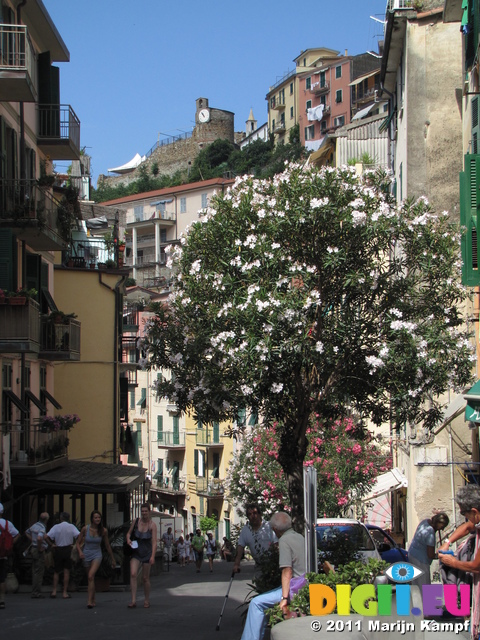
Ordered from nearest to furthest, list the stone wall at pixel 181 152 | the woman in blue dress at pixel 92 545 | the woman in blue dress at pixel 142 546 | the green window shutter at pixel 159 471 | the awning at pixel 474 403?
1. the awning at pixel 474 403
2. the woman in blue dress at pixel 142 546
3. the woman in blue dress at pixel 92 545
4. the green window shutter at pixel 159 471
5. the stone wall at pixel 181 152

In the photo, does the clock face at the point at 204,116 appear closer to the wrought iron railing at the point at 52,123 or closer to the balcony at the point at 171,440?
the balcony at the point at 171,440

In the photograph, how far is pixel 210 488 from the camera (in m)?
63.6

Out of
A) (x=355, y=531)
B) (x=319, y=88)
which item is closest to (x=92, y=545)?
(x=355, y=531)

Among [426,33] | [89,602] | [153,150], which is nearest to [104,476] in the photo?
[89,602]

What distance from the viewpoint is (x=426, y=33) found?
2847cm

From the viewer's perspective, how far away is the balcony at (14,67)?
20.7 metres

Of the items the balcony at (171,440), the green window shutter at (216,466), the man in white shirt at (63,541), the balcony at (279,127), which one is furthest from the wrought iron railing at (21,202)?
the balcony at (279,127)

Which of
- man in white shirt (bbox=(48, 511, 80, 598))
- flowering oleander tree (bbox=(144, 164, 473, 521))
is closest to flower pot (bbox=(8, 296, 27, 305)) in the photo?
man in white shirt (bbox=(48, 511, 80, 598))

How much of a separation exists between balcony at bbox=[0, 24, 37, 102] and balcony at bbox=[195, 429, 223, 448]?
43.5 meters

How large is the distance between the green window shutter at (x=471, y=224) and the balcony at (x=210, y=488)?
4819 centimetres

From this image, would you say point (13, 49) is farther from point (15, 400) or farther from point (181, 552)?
point (181, 552)

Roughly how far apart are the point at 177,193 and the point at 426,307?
9255cm

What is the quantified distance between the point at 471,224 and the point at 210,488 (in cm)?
5052

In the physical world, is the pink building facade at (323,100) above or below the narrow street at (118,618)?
above
